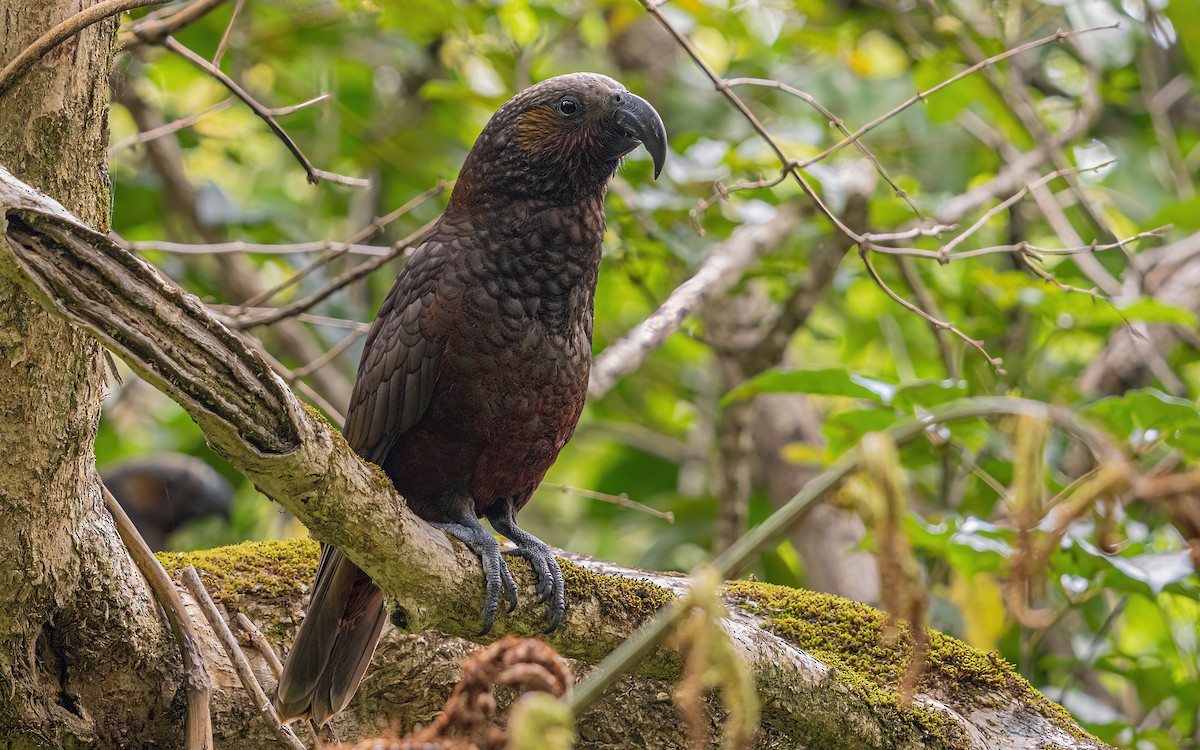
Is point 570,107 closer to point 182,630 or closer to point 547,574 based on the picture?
point 547,574

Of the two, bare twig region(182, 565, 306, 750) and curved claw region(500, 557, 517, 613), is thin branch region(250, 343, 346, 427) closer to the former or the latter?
bare twig region(182, 565, 306, 750)

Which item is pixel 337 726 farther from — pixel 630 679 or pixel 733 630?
pixel 733 630

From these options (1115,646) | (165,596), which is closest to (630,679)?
(165,596)

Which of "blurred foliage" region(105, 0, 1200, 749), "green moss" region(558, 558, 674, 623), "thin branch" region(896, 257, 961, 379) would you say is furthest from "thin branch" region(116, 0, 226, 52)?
"thin branch" region(896, 257, 961, 379)

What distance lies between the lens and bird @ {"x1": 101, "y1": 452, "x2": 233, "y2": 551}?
536 centimetres

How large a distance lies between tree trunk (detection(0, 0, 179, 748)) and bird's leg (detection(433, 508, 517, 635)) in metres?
0.77

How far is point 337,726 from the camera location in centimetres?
313

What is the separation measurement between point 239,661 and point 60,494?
0.80m

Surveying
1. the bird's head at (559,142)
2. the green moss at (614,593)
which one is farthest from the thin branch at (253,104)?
the green moss at (614,593)

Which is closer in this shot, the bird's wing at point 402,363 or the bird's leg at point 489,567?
the bird's leg at point 489,567

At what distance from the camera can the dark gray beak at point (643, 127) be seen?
3117 millimetres

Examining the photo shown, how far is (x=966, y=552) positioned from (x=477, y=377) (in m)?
1.51

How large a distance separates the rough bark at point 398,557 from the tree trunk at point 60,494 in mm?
150

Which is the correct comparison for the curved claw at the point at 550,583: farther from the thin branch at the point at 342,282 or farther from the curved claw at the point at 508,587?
the thin branch at the point at 342,282
